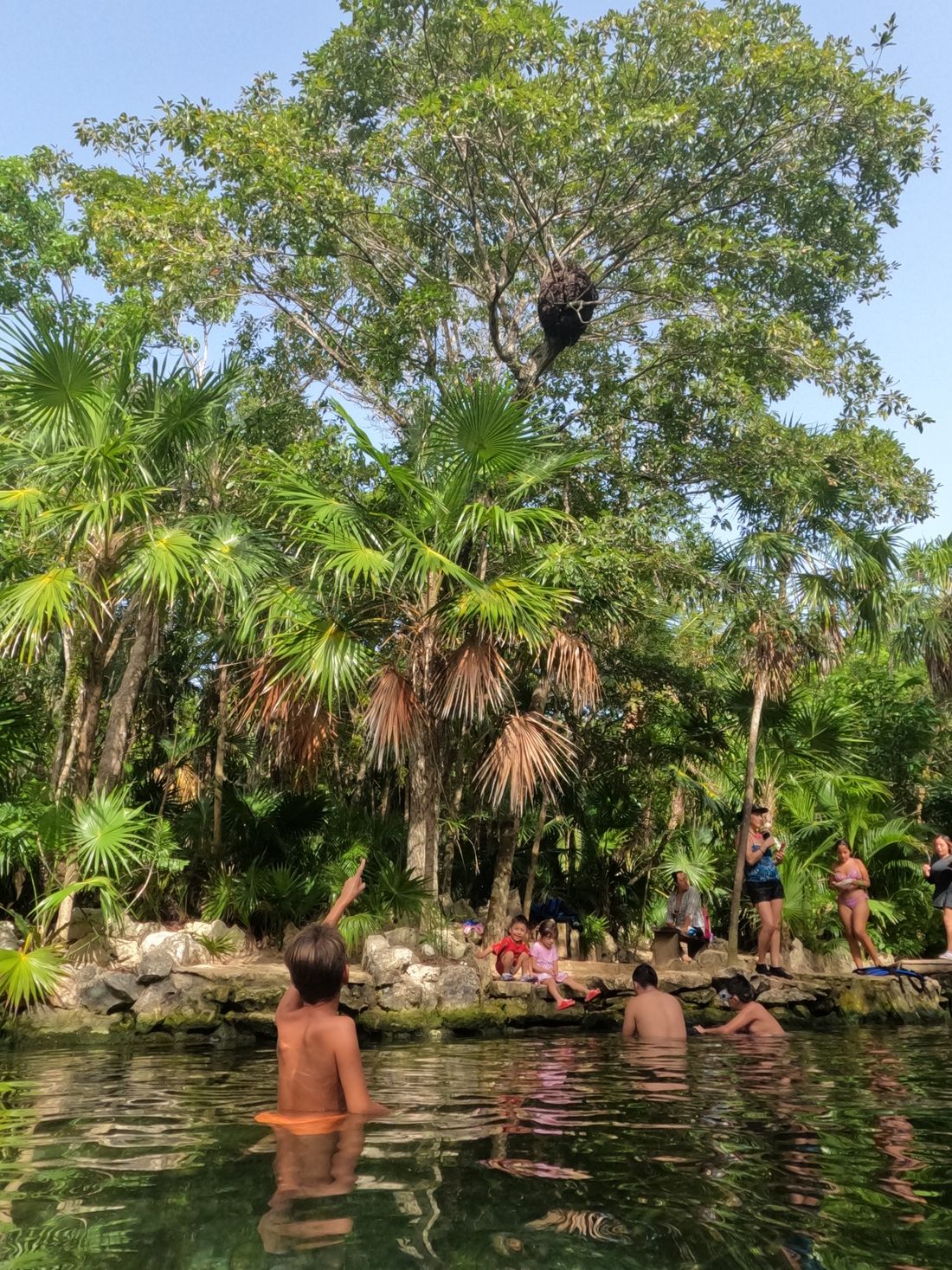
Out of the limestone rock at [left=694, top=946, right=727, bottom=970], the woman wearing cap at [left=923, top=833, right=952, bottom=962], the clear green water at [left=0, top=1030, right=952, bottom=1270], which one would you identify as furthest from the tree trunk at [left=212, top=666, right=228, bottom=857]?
the woman wearing cap at [left=923, top=833, right=952, bottom=962]

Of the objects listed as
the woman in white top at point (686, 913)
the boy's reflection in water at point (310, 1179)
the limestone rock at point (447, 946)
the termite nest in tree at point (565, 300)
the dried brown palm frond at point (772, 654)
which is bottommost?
the boy's reflection in water at point (310, 1179)

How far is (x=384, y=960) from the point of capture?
32.9ft

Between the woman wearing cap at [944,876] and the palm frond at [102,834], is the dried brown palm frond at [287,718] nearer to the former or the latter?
the palm frond at [102,834]

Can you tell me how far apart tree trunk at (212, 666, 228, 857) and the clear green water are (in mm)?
6430

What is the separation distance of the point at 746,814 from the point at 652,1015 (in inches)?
188

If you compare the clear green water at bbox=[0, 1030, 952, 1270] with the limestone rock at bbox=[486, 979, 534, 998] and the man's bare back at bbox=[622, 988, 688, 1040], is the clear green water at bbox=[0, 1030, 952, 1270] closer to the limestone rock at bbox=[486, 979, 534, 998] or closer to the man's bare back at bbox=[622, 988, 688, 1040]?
the man's bare back at bbox=[622, 988, 688, 1040]

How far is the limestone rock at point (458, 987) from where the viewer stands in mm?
9844

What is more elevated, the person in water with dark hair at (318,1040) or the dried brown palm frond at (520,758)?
the dried brown palm frond at (520,758)

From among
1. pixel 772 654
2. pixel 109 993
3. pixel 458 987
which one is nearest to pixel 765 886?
pixel 772 654

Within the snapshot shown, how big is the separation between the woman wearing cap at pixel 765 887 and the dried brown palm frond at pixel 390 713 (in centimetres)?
361

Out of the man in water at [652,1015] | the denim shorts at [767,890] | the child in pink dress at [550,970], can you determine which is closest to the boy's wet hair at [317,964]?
the man in water at [652,1015]

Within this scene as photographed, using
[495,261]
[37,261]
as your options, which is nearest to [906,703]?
[495,261]

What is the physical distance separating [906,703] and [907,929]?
13.9ft

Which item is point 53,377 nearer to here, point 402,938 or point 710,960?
point 402,938
